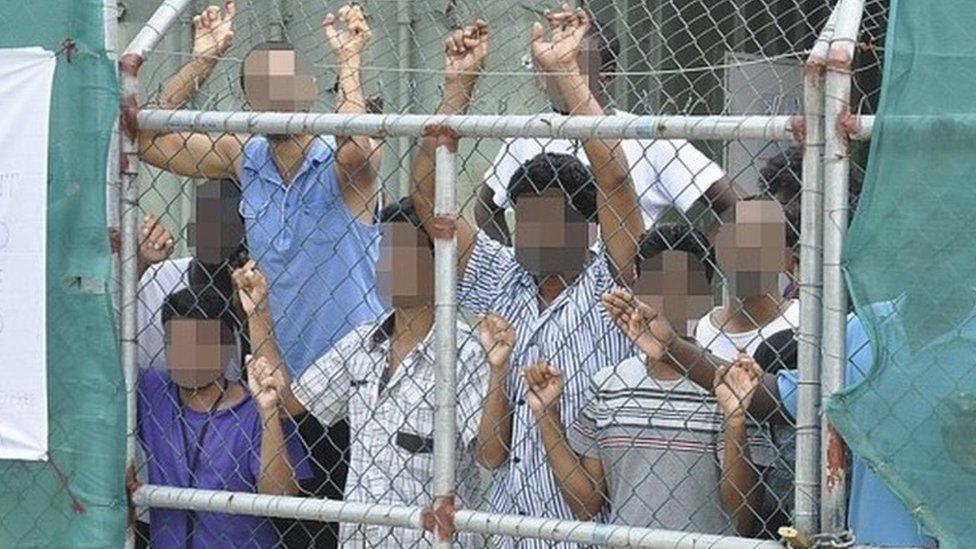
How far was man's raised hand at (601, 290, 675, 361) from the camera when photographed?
3395 millimetres

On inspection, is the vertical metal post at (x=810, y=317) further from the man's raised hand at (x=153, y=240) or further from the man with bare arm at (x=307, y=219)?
the man's raised hand at (x=153, y=240)

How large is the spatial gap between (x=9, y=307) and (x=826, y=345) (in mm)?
1800

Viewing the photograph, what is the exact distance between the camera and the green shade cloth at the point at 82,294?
12.5 ft

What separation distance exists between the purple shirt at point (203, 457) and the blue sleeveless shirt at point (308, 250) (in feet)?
0.66

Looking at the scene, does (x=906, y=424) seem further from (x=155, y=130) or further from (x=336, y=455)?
(x=155, y=130)

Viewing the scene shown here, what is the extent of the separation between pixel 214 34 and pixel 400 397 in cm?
99

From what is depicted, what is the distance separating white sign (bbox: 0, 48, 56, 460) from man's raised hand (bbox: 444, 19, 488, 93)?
2.95ft

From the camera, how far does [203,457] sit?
3947 millimetres

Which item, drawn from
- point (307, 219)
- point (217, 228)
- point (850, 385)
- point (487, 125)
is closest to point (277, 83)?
point (307, 219)

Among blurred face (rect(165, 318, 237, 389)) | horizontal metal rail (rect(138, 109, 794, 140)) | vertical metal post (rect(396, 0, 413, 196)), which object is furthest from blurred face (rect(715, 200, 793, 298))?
vertical metal post (rect(396, 0, 413, 196))

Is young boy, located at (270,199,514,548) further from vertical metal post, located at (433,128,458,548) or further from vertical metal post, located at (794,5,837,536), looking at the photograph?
vertical metal post, located at (794,5,837,536)

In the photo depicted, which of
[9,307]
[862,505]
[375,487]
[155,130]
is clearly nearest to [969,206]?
[862,505]

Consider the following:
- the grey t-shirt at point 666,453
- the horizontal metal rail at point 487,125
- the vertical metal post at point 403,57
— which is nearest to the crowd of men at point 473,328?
the grey t-shirt at point 666,453

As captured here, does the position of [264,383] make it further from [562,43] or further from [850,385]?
[850,385]
